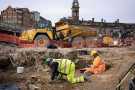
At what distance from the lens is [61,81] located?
13.0 metres

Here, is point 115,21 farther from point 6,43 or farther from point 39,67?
point 39,67

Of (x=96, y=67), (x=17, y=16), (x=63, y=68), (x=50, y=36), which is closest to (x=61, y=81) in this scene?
(x=63, y=68)

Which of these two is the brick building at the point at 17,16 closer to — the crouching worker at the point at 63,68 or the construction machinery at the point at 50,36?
the construction machinery at the point at 50,36

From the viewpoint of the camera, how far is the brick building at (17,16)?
4741cm

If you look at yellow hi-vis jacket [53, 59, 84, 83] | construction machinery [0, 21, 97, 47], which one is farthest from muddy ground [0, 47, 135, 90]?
construction machinery [0, 21, 97, 47]

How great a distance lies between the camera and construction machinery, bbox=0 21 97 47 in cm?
2359

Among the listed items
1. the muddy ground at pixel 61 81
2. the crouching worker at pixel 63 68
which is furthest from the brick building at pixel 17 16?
the crouching worker at pixel 63 68

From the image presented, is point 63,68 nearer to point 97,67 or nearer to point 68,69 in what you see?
point 68,69

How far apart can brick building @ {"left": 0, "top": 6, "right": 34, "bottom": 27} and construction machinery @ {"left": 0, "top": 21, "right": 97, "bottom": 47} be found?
22.5 m

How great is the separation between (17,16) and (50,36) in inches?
961

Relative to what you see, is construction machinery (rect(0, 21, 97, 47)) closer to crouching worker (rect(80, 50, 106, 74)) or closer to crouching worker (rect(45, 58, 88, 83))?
crouching worker (rect(80, 50, 106, 74))

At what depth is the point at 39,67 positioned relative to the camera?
1752 centimetres

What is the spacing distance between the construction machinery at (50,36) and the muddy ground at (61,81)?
9.88 ft

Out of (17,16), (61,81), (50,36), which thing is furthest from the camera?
(17,16)
